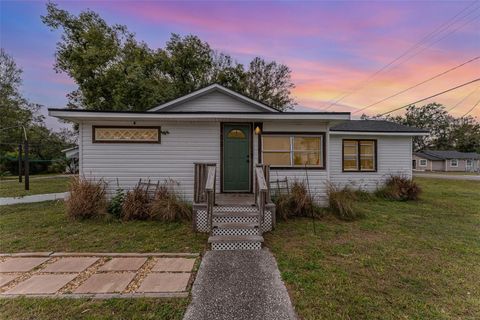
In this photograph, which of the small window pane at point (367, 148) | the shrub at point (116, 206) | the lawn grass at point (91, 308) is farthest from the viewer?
the small window pane at point (367, 148)

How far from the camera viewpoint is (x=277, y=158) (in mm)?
7254

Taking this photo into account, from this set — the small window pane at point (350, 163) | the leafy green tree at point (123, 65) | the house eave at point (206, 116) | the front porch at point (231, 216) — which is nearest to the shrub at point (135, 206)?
the front porch at point (231, 216)

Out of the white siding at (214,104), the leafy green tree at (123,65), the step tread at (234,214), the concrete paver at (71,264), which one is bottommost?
the concrete paver at (71,264)

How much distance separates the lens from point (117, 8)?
860 cm

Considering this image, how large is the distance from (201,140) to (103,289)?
4.83 metres

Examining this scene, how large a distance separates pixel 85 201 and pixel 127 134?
7.04ft

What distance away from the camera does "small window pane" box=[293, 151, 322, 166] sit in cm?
719

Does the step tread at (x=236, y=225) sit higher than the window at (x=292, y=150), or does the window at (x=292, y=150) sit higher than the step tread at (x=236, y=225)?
the window at (x=292, y=150)

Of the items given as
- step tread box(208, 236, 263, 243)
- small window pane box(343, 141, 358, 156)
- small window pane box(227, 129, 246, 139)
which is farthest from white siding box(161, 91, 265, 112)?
step tread box(208, 236, 263, 243)

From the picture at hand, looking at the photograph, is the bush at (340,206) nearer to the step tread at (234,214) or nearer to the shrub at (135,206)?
the step tread at (234,214)

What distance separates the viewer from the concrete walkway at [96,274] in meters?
2.81

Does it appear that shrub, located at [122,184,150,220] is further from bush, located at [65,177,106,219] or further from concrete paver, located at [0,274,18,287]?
concrete paver, located at [0,274,18,287]

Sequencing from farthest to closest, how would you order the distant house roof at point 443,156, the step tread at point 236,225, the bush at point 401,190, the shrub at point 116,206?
the distant house roof at point 443,156, the bush at point 401,190, the shrub at point 116,206, the step tread at point 236,225

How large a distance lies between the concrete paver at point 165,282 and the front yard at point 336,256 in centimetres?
27
